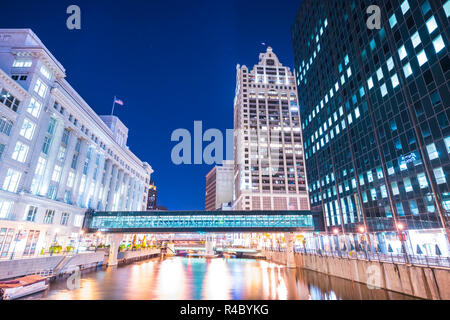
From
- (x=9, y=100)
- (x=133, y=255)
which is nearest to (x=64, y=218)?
(x=9, y=100)

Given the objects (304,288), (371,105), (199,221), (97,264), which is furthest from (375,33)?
(97,264)

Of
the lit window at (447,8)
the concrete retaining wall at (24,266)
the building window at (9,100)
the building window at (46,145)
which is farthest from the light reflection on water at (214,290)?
the lit window at (447,8)

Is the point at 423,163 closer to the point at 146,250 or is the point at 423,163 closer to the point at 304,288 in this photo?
the point at 304,288

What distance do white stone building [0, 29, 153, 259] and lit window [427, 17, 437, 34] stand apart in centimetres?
6589

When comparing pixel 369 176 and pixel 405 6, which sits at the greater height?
pixel 405 6

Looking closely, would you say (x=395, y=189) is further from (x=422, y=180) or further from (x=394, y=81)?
(x=394, y=81)

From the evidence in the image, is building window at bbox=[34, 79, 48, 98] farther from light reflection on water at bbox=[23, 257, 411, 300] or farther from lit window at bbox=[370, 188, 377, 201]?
lit window at bbox=[370, 188, 377, 201]

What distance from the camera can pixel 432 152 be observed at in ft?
120

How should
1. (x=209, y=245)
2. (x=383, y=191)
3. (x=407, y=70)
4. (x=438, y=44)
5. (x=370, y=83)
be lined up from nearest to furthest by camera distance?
(x=438, y=44), (x=407, y=70), (x=383, y=191), (x=370, y=83), (x=209, y=245)

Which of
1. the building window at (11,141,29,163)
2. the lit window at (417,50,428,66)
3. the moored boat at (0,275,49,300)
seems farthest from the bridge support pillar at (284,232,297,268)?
the building window at (11,141,29,163)

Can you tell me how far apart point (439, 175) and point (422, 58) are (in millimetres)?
18840

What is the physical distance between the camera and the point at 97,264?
187 feet

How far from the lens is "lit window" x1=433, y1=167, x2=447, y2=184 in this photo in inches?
1368

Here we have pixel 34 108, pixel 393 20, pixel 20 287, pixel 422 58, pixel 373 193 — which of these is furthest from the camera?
pixel 373 193
